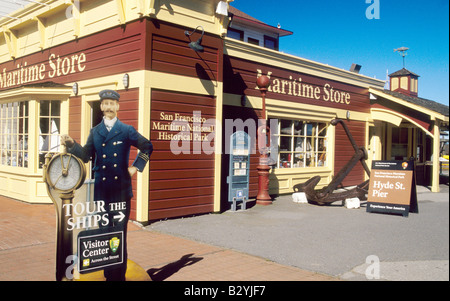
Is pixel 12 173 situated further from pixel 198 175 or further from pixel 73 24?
pixel 198 175

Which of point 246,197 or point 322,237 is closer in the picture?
point 322,237

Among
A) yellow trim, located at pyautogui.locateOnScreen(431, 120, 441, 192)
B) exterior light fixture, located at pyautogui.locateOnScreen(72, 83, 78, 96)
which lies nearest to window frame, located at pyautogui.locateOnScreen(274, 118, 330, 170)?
yellow trim, located at pyautogui.locateOnScreen(431, 120, 441, 192)

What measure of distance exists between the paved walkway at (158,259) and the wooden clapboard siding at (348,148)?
27.6ft

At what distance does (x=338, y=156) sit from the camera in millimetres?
14000

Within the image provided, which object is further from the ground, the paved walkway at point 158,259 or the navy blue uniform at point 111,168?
the navy blue uniform at point 111,168

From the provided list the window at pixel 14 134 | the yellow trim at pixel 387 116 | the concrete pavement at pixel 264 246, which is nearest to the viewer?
the concrete pavement at pixel 264 246

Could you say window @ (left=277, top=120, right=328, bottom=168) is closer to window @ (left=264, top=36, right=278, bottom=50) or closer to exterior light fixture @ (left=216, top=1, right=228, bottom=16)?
exterior light fixture @ (left=216, top=1, right=228, bottom=16)

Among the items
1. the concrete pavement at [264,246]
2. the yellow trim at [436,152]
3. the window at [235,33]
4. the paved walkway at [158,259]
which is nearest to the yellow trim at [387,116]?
the yellow trim at [436,152]

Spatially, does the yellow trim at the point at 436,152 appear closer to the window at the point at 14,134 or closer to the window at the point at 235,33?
the window at the point at 235,33

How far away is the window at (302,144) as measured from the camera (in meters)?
12.2

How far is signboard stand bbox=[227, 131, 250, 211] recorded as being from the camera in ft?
31.2

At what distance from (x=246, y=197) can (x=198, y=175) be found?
5.46ft

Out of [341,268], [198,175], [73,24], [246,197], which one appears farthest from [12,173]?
[341,268]
